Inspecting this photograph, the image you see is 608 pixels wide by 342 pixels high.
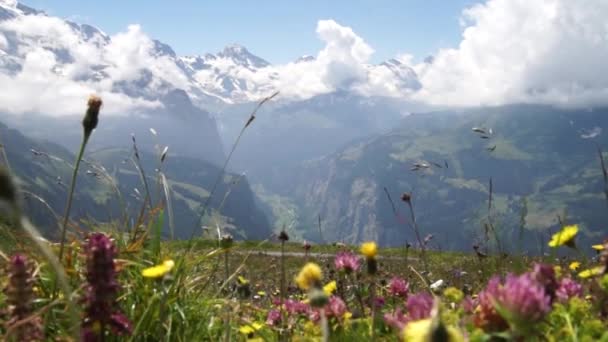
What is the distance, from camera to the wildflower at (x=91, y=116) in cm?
255

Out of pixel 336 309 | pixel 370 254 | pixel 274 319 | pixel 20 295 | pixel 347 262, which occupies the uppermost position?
pixel 370 254

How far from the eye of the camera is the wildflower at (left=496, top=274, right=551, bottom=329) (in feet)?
5.02

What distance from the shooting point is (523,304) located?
156 centimetres

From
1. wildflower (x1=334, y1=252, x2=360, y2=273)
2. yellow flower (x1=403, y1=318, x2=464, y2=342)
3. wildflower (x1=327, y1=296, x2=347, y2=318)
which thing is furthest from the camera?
wildflower (x1=327, y1=296, x2=347, y2=318)

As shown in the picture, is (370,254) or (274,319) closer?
(370,254)

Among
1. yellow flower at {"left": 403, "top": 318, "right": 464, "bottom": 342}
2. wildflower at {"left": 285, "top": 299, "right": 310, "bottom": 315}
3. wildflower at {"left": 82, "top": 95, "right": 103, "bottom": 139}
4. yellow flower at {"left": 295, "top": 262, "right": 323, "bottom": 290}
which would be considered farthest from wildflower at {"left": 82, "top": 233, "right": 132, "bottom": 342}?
wildflower at {"left": 285, "top": 299, "right": 310, "bottom": 315}

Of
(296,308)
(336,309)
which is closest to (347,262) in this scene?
(336,309)

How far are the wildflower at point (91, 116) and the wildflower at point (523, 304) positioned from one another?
1.87 metres

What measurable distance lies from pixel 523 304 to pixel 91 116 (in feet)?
6.57

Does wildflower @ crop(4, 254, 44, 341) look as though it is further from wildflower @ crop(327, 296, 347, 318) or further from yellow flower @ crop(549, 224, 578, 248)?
yellow flower @ crop(549, 224, 578, 248)

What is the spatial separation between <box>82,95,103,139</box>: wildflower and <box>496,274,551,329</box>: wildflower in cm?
187

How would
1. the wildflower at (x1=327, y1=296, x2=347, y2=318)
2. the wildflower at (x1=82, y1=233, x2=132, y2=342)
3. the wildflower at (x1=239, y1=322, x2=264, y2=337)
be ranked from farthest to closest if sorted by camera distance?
the wildflower at (x1=239, y1=322, x2=264, y2=337), the wildflower at (x1=327, y1=296, x2=347, y2=318), the wildflower at (x1=82, y1=233, x2=132, y2=342)

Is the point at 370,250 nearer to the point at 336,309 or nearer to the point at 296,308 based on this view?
the point at 336,309

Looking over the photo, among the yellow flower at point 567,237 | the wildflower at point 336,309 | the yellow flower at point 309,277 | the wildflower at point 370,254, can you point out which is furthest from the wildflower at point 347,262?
the yellow flower at point 567,237
